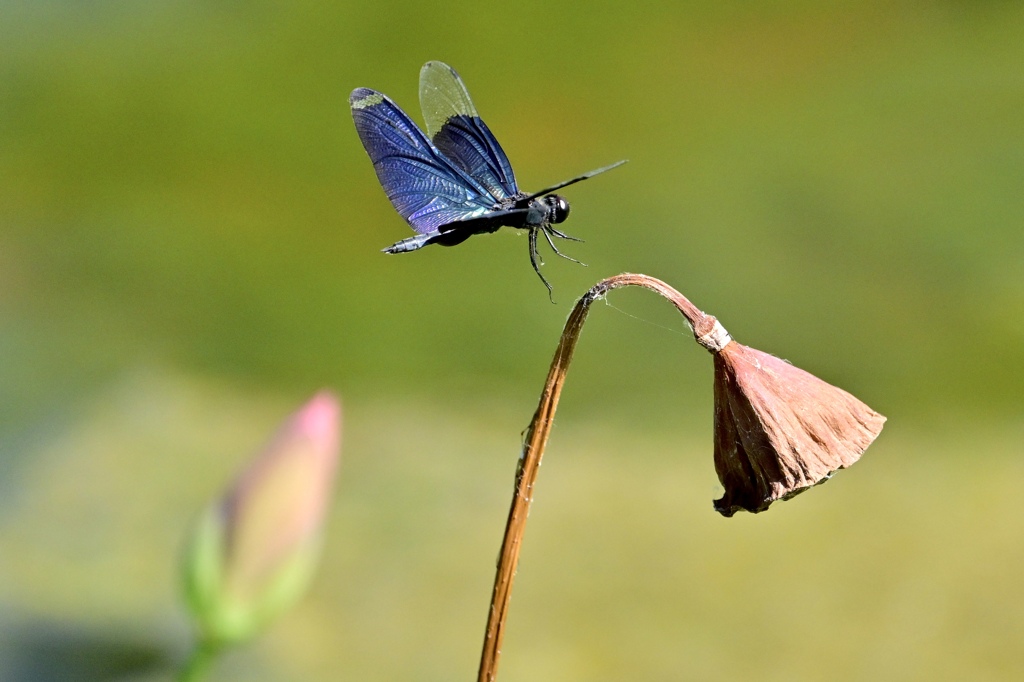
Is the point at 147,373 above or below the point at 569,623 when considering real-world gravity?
above

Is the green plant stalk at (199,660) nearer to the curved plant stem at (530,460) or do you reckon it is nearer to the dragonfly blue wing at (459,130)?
the curved plant stem at (530,460)

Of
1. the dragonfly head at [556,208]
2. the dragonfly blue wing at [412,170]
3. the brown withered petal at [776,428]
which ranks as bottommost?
the brown withered petal at [776,428]

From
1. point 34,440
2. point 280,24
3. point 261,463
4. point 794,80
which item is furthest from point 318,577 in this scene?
point 794,80

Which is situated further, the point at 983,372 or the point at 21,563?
the point at 983,372

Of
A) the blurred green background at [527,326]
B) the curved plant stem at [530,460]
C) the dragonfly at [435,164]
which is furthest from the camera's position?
the blurred green background at [527,326]

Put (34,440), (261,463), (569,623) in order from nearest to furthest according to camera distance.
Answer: (261,463), (569,623), (34,440)

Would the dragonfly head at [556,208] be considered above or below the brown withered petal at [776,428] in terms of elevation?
above

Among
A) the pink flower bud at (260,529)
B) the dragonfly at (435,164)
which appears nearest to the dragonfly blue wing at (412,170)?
the dragonfly at (435,164)

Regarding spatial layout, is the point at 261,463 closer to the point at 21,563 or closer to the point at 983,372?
the point at 21,563
